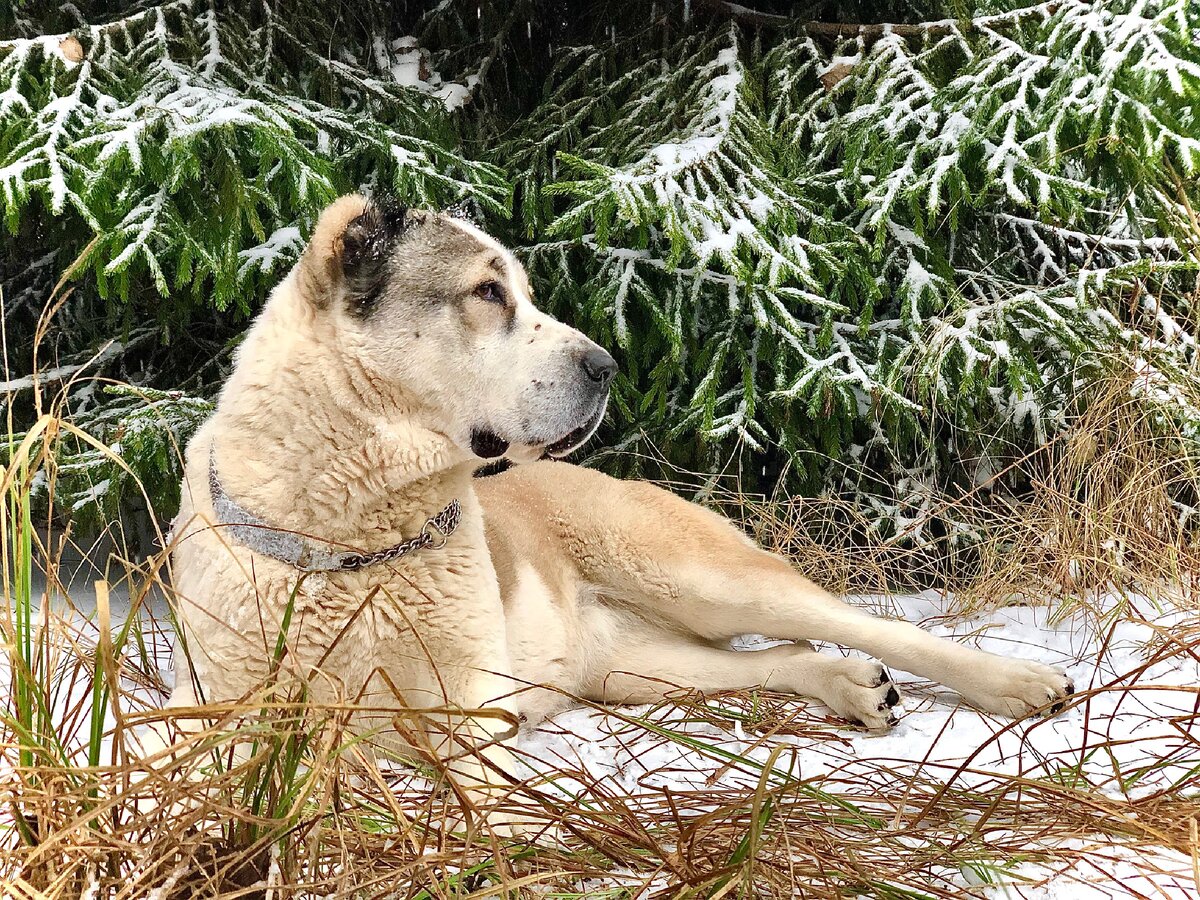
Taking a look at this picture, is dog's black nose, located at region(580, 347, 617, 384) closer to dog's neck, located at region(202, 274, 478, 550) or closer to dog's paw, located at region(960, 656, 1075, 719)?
dog's neck, located at region(202, 274, 478, 550)

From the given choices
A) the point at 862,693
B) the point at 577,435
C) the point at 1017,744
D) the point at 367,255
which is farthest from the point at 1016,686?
the point at 367,255

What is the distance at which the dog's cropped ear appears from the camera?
247cm

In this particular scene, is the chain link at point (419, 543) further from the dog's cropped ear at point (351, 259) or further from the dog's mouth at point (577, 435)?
the dog's cropped ear at point (351, 259)

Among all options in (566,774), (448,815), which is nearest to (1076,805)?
(566,774)

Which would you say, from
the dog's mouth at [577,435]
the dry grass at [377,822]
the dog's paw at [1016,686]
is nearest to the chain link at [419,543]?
the dog's mouth at [577,435]

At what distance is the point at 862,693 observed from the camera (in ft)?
8.86

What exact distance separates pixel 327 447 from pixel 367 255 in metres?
0.53

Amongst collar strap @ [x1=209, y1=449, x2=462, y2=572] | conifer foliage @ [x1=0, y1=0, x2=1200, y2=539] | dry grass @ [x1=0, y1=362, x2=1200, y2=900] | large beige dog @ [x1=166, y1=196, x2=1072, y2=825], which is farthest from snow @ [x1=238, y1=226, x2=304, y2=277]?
dry grass @ [x1=0, y1=362, x2=1200, y2=900]

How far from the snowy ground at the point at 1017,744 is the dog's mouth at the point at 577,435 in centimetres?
68

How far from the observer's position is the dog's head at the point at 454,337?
2400 millimetres

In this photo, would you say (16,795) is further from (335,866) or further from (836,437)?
(836,437)

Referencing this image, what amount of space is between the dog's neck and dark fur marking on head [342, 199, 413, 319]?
114mm

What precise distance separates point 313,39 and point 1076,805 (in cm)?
431

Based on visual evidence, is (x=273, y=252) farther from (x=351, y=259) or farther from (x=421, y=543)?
(x=421, y=543)
